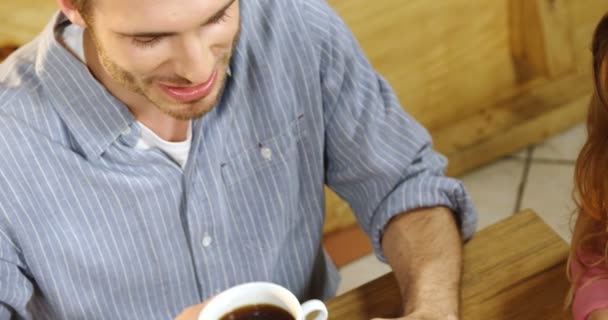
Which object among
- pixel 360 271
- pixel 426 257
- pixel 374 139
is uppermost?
pixel 374 139

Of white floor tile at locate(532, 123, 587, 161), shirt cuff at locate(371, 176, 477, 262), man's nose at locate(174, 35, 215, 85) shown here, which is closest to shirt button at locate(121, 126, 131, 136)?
man's nose at locate(174, 35, 215, 85)

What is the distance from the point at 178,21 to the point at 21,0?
75 centimetres

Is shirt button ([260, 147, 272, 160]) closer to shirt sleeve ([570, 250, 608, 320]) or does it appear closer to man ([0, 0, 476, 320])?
man ([0, 0, 476, 320])

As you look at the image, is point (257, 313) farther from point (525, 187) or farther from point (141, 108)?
point (525, 187)

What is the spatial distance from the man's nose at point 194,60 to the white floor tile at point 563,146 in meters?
1.53

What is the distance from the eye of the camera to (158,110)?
1.07m

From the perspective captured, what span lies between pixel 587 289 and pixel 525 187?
4.37 feet

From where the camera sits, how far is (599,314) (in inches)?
35.6

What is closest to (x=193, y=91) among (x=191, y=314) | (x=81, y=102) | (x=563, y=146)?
(x=81, y=102)

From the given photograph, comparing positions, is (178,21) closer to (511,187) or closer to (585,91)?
(511,187)

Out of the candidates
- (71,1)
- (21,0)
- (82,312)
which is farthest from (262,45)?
(21,0)

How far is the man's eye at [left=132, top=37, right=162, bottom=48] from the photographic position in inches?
37.3

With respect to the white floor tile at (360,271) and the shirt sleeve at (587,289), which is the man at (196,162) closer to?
the shirt sleeve at (587,289)

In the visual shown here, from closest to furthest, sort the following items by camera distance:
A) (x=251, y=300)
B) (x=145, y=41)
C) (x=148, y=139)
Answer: (x=251, y=300) → (x=145, y=41) → (x=148, y=139)
